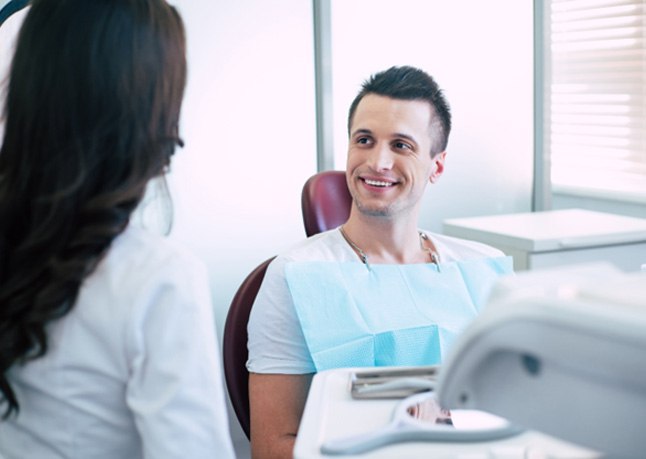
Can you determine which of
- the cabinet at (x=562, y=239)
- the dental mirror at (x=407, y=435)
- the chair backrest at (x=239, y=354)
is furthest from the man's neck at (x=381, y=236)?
the dental mirror at (x=407, y=435)

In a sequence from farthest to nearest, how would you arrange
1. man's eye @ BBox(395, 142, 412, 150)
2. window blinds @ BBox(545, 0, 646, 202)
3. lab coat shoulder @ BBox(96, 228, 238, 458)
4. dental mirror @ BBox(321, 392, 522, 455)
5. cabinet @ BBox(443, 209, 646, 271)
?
window blinds @ BBox(545, 0, 646, 202)
cabinet @ BBox(443, 209, 646, 271)
man's eye @ BBox(395, 142, 412, 150)
lab coat shoulder @ BBox(96, 228, 238, 458)
dental mirror @ BBox(321, 392, 522, 455)

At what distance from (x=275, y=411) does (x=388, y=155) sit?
0.52m

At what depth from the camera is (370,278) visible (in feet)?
5.07

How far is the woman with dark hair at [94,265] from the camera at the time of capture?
87cm

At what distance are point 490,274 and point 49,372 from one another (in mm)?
963

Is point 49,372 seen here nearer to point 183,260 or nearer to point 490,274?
point 183,260

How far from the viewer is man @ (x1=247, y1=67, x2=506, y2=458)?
4.67 feet

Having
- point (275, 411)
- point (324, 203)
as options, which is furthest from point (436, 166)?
point (275, 411)

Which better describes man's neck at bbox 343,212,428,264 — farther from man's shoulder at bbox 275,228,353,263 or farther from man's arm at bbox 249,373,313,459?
man's arm at bbox 249,373,313,459

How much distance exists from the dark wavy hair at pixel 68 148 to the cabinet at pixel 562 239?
4.25 feet

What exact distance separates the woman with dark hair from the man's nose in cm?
73

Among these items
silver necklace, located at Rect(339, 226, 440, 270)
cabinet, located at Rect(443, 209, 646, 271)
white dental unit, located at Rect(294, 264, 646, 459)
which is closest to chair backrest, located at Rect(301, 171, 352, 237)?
silver necklace, located at Rect(339, 226, 440, 270)

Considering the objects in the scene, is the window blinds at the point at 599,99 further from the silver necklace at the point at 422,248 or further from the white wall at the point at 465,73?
the silver necklace at the point at 422,248

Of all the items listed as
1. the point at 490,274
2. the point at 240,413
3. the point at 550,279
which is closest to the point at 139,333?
the point at 550,279
